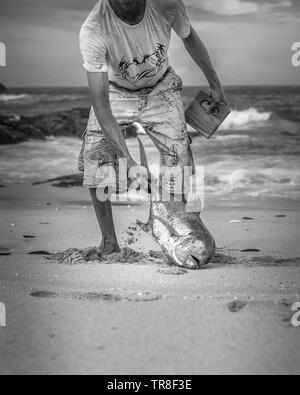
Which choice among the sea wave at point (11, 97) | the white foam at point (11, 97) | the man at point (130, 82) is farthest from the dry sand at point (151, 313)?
the white foam at point (11, 97)

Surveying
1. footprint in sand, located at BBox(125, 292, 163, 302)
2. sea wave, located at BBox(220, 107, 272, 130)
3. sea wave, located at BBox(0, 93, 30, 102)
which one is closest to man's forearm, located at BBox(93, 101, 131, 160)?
footprint in sand, located at BBox(125, 292, 163, 302)

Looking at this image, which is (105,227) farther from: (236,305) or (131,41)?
(236,305)

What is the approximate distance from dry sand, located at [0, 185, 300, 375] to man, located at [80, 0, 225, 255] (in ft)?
2.15

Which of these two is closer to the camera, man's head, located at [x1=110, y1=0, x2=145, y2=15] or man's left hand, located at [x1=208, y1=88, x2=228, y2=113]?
man's head, located at [x1=110, y1=0, x2=145, y2=15]

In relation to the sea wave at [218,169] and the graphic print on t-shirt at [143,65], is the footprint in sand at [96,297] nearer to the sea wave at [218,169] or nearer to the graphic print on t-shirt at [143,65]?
the graphic print on t-shirt at [143,65]

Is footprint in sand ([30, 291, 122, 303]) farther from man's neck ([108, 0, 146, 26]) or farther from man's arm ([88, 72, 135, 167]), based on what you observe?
man's neck ([108, 0, 146, 26])

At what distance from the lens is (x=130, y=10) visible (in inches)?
151

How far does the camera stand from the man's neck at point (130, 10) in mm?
3793

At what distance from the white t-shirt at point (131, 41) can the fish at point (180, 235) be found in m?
0.79

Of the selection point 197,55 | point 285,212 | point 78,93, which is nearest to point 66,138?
point 285,212

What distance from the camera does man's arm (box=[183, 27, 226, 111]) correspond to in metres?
4.25

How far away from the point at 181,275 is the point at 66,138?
10628 mm

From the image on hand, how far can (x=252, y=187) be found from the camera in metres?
7.88
